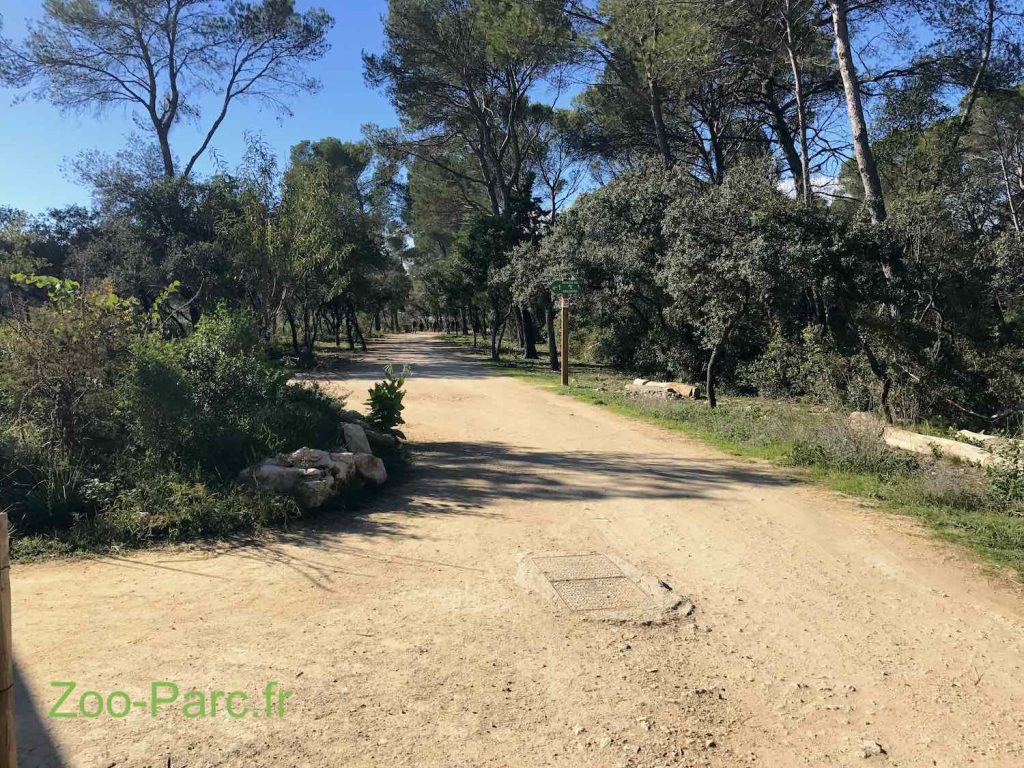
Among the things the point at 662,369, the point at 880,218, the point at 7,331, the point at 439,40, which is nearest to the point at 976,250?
the point at 880,218

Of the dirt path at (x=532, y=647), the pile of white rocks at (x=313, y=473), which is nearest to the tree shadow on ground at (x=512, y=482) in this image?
the dirt path at (x=532, y=647)

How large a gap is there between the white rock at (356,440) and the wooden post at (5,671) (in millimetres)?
6034

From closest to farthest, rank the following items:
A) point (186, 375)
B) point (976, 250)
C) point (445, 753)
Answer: point (445, 753) < point (186, 375) < point (976, 250)

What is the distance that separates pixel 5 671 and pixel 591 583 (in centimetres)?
357

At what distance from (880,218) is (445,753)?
1235 cm

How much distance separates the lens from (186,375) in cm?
746

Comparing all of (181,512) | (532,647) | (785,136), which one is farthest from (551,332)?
(532,647)

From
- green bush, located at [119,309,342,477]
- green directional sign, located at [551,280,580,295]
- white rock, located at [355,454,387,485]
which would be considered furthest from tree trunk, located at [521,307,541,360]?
white rock, located at [355,454,387,485]

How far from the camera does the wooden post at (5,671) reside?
1787 millimetres

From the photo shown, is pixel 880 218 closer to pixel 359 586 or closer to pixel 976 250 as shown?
pixel 976 250

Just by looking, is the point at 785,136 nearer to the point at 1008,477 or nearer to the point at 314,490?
the point at 1008,477

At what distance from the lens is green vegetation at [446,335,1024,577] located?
5.96 metres

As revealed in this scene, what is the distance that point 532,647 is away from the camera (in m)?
3.79

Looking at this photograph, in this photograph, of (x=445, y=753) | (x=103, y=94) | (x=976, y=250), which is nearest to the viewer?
(x=445, y=753)
